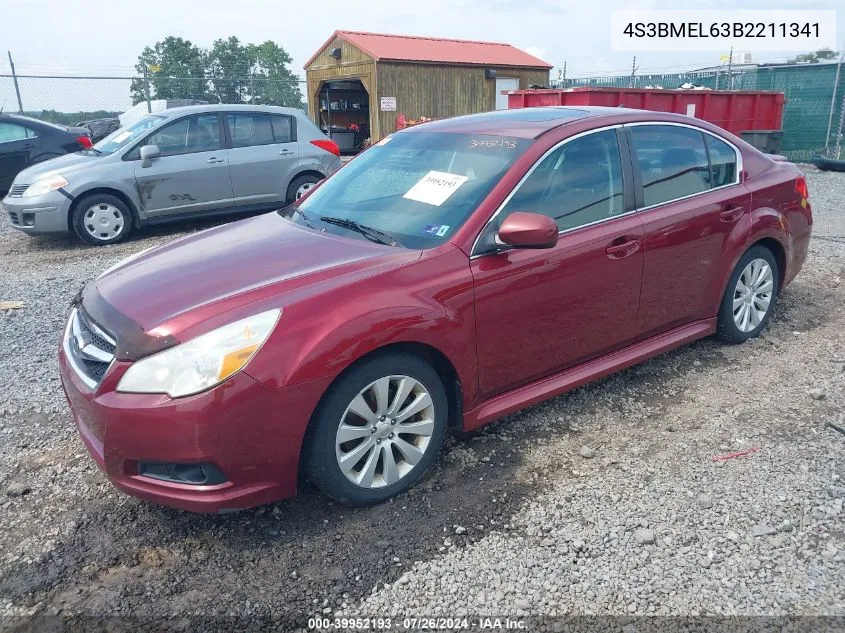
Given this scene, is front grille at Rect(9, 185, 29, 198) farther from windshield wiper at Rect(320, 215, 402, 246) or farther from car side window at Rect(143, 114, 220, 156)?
windshield wiper at Rect(320, 215, 402, 246)

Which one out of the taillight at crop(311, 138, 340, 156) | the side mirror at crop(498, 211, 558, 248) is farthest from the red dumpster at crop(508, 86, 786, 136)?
the side mirror at crop(498, 211, 558, 248)

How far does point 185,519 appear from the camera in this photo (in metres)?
3.00

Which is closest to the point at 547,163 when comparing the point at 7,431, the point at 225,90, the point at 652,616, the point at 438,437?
the point at 438,437

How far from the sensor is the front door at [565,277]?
326 cm

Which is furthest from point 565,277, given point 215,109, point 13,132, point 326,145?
point 13,132

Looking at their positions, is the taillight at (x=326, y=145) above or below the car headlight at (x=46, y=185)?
above

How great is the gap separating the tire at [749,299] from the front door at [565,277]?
1.01m

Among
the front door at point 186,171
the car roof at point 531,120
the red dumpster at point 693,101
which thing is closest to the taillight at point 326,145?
the front door at point 186,171

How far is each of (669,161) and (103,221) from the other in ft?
22.6

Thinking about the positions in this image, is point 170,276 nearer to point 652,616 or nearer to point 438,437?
point 438,437

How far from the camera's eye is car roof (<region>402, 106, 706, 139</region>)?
3.71 metres

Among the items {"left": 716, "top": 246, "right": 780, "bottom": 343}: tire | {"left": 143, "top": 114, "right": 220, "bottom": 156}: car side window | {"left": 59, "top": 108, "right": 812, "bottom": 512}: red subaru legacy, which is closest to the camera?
{"left": 59, "top": 108, "right": 812, "bottom": 512}: red subaru legacy

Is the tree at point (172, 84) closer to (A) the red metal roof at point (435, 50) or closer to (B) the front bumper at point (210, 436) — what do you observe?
(A) the red metal roof at point (435, 50)

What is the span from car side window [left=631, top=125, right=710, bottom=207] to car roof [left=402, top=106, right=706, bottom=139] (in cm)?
9
